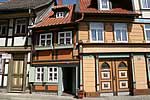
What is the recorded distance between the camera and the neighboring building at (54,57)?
17062 millimetres

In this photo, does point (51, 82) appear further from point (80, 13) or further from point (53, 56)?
point (80, 13)

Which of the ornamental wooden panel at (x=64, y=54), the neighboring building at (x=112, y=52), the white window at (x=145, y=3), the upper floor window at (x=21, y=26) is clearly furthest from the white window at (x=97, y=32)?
the upper floor window at (x=21, y=26)

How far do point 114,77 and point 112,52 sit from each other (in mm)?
1938

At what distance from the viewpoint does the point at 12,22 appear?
1912 cm

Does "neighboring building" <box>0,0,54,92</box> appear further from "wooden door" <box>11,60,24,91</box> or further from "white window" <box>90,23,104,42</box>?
"white window" <box>90,23,104,42</box>

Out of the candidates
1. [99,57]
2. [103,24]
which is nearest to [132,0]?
[103,24]

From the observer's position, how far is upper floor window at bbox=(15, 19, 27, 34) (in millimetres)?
18812

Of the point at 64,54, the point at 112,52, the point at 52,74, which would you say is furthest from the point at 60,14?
the point at 112,52

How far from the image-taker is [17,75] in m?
18.4

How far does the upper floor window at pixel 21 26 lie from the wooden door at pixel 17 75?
2616 millimetres

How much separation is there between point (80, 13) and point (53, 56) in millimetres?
4088

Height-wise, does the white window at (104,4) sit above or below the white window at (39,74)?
above

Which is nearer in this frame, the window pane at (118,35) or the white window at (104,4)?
the window pane at (118,35)

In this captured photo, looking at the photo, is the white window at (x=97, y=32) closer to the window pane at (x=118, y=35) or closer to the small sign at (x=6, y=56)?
the window pane at (x=118, y=35)
